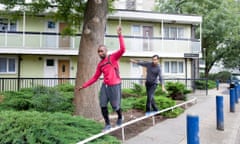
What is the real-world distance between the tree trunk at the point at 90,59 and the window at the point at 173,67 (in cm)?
1566

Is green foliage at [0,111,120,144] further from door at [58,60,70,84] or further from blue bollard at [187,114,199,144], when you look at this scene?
door at [58,60,70,84]

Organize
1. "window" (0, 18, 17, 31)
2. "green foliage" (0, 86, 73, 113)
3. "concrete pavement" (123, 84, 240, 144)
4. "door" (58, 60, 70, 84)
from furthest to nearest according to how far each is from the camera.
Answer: "door" (58, 60, 70, 84) → "window" (0, 18, 17, 31) → "green foliage" (0, 86, 73, 113) → "concrete pavement" (123, 84, 240, 144)


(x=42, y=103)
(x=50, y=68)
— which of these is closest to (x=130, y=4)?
(x=50, y=68)

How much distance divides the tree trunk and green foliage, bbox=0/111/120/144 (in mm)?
1889

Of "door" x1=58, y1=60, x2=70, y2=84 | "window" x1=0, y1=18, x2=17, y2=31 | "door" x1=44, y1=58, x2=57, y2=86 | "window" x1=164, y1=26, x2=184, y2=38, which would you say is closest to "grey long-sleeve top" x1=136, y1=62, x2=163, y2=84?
"door" x1=58, y1=60, x2=70, y2=84

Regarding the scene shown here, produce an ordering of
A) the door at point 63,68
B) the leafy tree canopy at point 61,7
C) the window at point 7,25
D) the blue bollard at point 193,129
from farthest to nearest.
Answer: the door at point 63,68
the window at point 7,25
the leafy tree canopy at point 61,7
the blue bollard at point 193,129

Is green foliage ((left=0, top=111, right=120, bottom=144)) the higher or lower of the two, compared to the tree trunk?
lower

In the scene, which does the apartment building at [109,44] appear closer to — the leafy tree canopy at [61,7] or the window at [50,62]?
the window at [50,62]

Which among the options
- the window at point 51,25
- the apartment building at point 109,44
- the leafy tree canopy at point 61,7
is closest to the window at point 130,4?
the apartment building at point 109,44

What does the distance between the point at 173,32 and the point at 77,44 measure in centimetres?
936

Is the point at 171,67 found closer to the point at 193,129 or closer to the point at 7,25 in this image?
the point at 7,25

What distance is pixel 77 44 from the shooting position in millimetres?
18609

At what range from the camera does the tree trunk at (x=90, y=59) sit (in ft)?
21.8

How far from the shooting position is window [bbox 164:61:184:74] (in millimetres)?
21859
